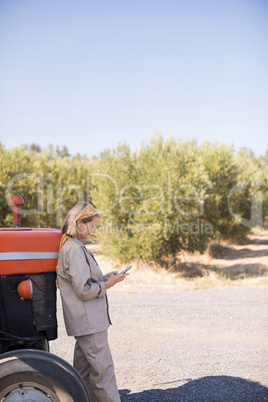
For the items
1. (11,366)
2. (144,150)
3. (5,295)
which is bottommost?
(11,366)

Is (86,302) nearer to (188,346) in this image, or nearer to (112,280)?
(112,280)

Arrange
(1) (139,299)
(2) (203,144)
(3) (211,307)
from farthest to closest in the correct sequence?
(2) (203,144)
(1) (139,299)
(3) (211,307)

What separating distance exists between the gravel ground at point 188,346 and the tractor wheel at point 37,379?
1.41 meters

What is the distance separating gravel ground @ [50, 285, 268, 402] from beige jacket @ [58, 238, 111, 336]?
4.26 feet

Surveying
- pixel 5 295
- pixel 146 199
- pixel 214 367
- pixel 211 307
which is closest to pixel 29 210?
pixel 146 199

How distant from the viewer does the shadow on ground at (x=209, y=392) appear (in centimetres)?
360

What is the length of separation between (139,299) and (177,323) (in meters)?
2.12

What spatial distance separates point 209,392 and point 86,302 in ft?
5.96

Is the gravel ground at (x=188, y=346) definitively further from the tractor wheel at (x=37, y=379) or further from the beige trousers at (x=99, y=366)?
the tractor wheel at (x=37, y=379)

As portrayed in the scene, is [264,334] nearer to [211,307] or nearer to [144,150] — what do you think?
[211,307]

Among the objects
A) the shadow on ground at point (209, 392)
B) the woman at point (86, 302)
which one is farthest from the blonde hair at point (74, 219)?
the shadow on ground at point (209, 392)

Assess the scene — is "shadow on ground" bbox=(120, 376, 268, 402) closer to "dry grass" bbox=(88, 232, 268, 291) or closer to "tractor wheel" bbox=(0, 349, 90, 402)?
"tractor wheel" bbox=(0, 349, 90, 402)

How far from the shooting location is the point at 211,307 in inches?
300

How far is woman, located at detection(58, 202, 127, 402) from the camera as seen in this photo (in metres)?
2.68
